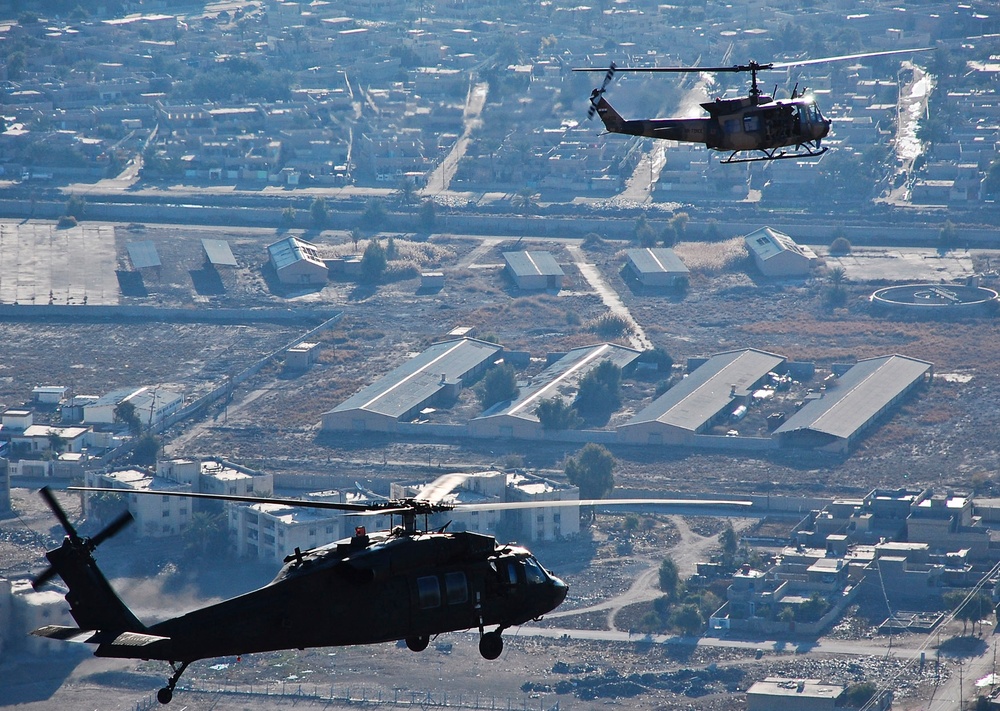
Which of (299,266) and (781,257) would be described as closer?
(781,257)

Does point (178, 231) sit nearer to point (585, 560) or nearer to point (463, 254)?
point (463, 254)

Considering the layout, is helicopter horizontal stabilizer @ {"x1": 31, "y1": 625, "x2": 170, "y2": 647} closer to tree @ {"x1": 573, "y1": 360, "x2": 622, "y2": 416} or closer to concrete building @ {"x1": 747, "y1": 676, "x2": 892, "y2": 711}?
concrete building @ {"x1": 747, "y1": 676, "x2": 892, "y2": 711}

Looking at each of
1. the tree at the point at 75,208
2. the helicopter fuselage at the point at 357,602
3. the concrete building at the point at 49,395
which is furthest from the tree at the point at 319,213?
the helicopter fuselage at the point at 357,602

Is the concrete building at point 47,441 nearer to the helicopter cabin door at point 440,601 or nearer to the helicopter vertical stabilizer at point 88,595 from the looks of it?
the helicopter vertical stabilizer at point 88,595

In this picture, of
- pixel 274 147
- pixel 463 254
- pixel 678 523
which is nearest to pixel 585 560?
pixel 678 523

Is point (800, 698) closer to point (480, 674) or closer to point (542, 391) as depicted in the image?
point (480, 674)

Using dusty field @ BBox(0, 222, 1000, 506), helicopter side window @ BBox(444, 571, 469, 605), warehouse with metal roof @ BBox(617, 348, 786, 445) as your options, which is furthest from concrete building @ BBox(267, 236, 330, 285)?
helicopter side window @ BBox(444, 571, 469, 605)

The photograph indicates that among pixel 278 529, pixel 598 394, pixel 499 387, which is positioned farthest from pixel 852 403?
pixel 278 529
